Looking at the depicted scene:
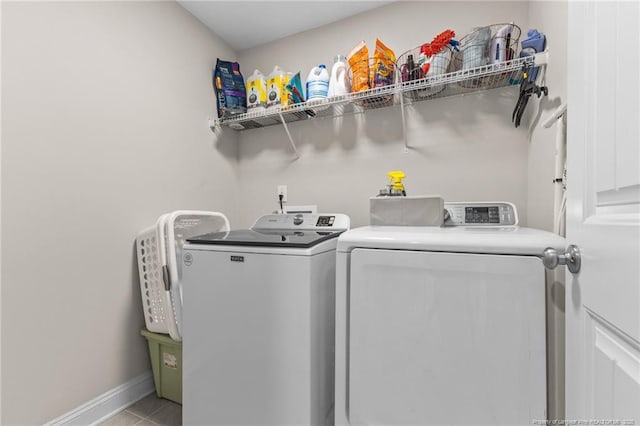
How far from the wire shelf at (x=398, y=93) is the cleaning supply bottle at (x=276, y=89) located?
0.27ft

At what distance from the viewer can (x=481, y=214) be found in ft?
4.97

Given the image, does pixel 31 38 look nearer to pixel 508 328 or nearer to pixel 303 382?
pixel 303 382

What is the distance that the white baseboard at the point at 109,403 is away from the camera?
1460 millimetres

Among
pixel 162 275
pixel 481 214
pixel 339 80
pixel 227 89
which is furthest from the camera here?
pixel 227 89

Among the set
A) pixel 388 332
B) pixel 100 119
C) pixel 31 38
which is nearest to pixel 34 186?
pixel 100 119

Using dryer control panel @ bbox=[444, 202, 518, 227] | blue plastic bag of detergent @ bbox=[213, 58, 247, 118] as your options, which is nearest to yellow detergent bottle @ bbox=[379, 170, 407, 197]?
dryer control panel @ bbox=[444, 202, 518, 227]

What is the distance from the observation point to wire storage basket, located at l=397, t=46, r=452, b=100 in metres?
1.65

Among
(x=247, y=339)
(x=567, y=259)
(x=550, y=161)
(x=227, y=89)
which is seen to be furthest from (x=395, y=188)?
(x=227, y=89)

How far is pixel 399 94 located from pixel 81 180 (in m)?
1.91

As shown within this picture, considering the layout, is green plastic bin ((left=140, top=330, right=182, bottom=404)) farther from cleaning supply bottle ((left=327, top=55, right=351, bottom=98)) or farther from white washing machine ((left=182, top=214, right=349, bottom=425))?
cleaning supply bottle ((left=327, top=55, right=351, bottom=98))

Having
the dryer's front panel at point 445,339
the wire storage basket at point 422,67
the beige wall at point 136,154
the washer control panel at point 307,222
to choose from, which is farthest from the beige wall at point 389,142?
the dryer's front panel at point 445,339

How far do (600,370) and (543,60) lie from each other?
1.34 metres

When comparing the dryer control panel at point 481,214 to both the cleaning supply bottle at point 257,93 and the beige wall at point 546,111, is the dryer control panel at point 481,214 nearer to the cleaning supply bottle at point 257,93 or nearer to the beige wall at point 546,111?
the beige wall at point 546,111

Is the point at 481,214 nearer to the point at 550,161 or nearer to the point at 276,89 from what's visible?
the point at 550,161
